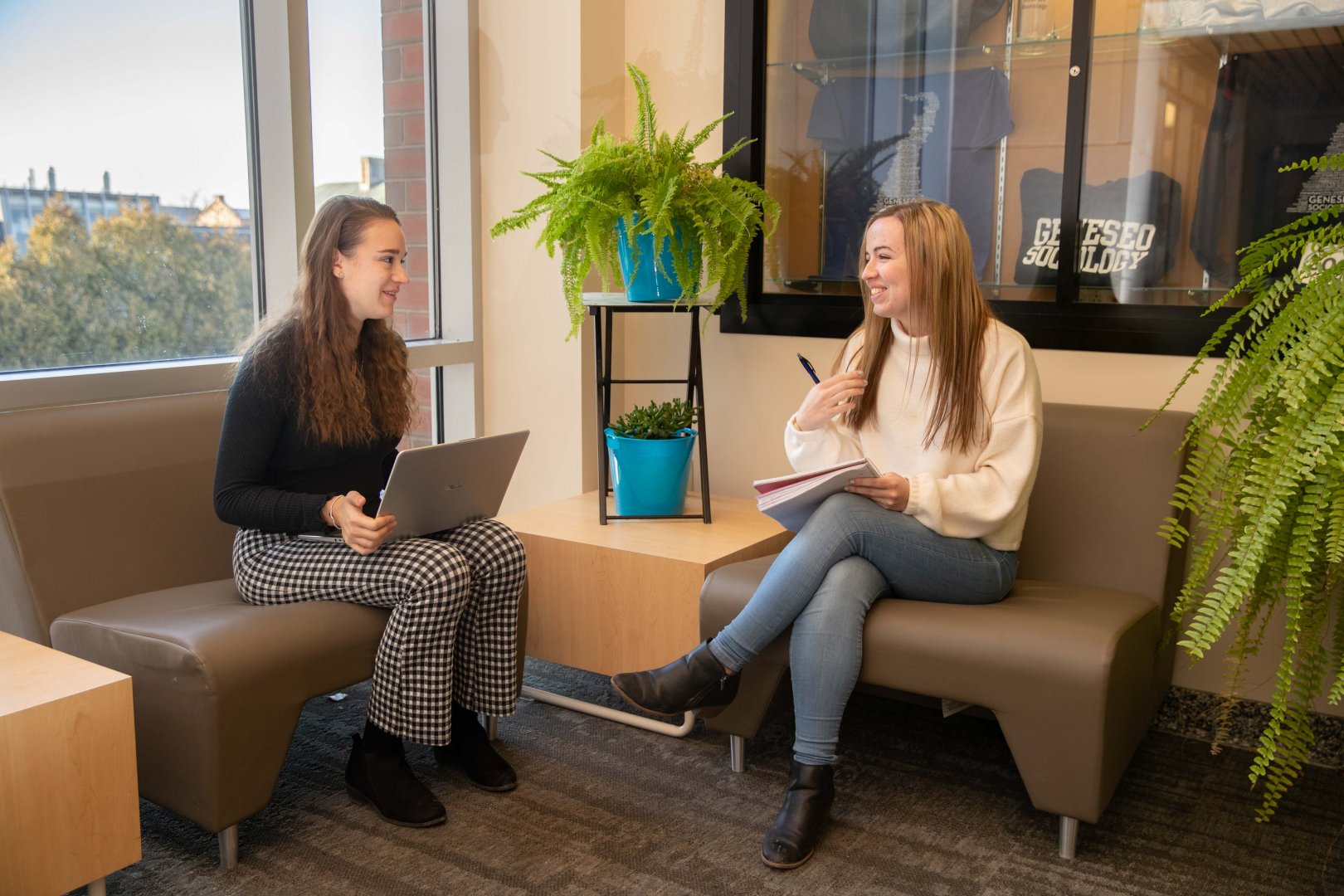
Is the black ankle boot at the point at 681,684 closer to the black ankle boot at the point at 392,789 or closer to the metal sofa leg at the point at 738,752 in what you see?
the metal sofa leg at the point at 738,752

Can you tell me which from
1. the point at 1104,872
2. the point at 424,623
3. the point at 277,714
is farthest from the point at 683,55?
the point at 1104,872

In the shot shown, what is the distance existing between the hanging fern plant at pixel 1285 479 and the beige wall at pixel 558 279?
50.5 inches

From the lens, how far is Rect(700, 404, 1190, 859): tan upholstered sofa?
76.8 inches

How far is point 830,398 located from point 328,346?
976 millimetres

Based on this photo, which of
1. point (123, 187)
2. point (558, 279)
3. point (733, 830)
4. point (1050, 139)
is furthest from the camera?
point (558, 279)

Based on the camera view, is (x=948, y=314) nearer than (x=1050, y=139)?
Yes

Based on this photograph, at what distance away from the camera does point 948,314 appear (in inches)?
88.6

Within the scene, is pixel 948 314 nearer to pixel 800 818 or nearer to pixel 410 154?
pixel 800 818

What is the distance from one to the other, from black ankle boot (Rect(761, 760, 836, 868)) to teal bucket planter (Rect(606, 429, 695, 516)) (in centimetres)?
91

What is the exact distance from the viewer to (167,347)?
2652mm

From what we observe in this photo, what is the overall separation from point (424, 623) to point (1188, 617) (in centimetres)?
162

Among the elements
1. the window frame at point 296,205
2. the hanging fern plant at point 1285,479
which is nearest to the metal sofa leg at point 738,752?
the hanging fern plant at point 1285,479

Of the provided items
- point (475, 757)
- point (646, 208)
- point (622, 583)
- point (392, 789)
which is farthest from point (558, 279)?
point (392, 789)

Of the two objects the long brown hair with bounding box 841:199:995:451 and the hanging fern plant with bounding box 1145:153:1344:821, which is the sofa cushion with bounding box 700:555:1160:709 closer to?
the hanging fern plant with bounding box 1145:153:1344:821
